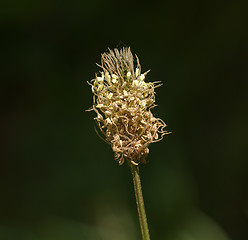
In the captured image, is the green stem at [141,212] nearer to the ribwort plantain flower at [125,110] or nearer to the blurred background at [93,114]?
the ribwort plantain flower at [125,110]

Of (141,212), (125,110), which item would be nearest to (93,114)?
(125,110)

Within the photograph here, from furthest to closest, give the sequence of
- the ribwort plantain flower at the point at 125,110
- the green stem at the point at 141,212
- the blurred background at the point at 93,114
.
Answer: the blurred background at the point at 93,114 → the ribwort plantain flower at the point at 125,110 → the green stem at the point at 141,212

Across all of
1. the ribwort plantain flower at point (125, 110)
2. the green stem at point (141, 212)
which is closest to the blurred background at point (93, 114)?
the ribwort plantain flower at point (125, 110)

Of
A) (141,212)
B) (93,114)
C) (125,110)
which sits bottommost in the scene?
(141,212)

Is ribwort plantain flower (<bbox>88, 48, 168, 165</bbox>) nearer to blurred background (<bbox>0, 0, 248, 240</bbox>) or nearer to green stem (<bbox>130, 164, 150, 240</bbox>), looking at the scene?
green stem (<bbox>130, 164, 150, 240</bbox>)

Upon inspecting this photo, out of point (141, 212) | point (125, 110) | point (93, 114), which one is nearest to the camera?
point (141, 212)

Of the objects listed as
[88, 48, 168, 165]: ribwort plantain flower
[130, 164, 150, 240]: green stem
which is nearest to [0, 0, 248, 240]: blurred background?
[88, 48, 168, 165]: ribwort plantain flower

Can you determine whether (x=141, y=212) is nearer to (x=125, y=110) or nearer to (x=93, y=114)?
(x=125, y=110)
